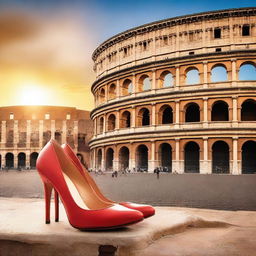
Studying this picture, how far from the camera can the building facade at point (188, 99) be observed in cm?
2625

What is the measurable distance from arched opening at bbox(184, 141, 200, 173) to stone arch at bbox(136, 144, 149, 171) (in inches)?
132

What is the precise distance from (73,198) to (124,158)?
90.3ft

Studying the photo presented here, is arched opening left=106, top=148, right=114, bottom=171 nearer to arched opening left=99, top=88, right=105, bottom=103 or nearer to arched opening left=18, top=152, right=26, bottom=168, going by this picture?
arched opening left=99, top=88, right=105, bottom=103

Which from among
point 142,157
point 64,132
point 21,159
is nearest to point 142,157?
point 142,157

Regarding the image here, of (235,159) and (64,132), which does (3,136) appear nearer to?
(64,132)

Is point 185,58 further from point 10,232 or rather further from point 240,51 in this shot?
point 10,232

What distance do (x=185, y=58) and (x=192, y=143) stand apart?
672 centimetres

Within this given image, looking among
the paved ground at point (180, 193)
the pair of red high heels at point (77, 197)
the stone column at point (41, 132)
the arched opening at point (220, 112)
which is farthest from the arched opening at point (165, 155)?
the pair of red high heels at point (77, 197)

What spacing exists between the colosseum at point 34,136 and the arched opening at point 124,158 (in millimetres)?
17207

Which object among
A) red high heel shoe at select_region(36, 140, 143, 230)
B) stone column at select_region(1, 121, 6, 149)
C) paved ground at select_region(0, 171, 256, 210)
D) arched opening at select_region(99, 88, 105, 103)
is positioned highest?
arched opening at select_region(99, 88, 105, 103)

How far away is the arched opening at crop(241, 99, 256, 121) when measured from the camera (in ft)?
90.9

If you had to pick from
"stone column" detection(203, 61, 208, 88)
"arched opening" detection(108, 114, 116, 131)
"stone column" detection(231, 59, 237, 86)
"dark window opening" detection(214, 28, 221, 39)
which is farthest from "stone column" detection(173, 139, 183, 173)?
"dark window opening" detection(214, 28, 221, 39)

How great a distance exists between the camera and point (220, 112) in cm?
2822

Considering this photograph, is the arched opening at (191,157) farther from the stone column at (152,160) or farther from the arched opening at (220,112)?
the arched opening at (220,112)
